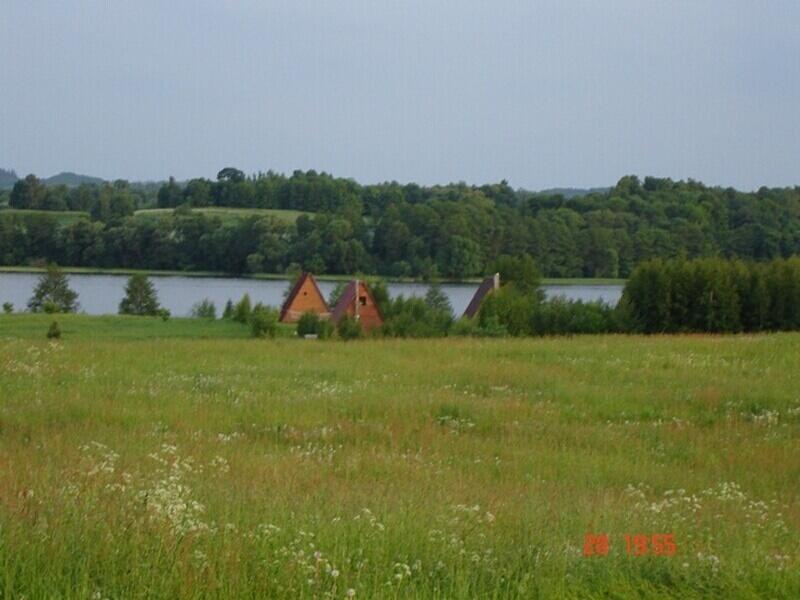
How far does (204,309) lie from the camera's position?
68.2 meters

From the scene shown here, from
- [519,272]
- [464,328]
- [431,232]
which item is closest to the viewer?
[464,328]

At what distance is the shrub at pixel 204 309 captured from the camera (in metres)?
66.3

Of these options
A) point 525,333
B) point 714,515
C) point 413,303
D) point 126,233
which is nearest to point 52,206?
point 126,233

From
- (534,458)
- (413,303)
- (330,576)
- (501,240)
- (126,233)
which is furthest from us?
(126,233)

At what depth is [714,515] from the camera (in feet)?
26.2

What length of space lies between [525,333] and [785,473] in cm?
3598

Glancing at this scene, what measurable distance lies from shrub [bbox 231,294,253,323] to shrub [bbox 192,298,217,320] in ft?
16.9

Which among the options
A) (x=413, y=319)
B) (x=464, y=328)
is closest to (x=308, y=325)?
(x=413, y=319)

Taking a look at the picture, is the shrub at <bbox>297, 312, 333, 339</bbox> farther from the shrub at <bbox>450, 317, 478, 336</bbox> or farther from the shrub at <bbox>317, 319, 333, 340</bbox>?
the shrub at <bbox>450, 317, 478, 336</bbox>

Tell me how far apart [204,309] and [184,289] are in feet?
49.2

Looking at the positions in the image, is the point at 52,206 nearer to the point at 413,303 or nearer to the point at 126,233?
the point at 126,233

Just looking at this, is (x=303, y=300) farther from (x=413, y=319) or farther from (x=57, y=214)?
(x=57, y=214)
